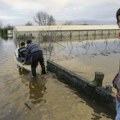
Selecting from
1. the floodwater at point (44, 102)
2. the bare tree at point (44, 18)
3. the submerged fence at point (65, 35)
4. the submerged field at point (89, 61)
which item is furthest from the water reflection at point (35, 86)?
the bare tree at point (44, 18)

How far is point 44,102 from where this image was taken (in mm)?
8367

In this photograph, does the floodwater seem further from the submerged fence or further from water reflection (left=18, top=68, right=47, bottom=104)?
the submerged fence

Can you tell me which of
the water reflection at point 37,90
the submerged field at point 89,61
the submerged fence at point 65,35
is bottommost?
the water reflection at point 37,90

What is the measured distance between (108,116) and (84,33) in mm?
46653

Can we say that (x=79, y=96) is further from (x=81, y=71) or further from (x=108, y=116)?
(x=81, y=71)

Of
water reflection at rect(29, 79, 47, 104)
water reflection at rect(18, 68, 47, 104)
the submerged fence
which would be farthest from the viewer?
the submerged fence

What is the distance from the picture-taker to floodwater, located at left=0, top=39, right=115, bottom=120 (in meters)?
7.06

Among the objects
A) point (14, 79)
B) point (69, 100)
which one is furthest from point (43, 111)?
point (14, 79)

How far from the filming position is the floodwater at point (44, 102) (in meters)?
7.06

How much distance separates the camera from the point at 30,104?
8164 mm

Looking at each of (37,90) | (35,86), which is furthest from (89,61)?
(37,90)

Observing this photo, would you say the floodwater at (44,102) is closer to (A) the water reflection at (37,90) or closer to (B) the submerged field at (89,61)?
(A) the water reflection at (37,90)

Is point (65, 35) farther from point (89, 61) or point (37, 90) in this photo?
point (37, 90)

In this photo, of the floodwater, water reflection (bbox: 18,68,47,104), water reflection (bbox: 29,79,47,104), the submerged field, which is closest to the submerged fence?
the submerged field
